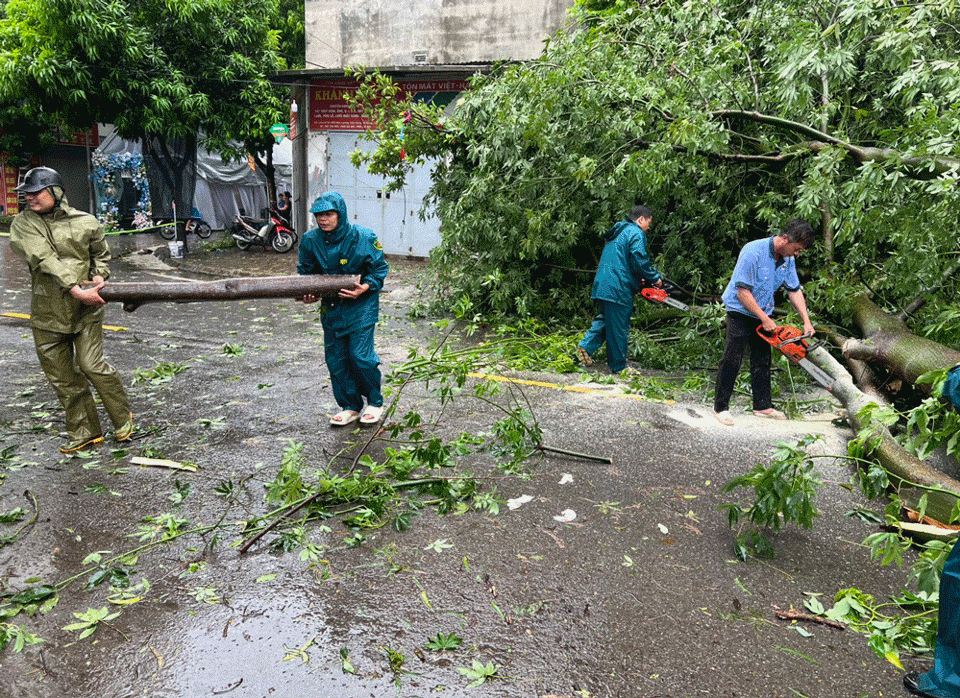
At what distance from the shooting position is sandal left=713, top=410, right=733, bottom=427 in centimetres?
553

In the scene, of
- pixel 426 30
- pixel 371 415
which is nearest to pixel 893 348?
pixel 371 415

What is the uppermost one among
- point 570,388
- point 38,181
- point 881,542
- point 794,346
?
point 38,181

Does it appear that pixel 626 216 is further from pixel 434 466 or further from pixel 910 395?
pixel 434 466

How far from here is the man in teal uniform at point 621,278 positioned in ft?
22.3

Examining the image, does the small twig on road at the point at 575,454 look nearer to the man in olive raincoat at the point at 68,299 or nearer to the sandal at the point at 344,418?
the sandal at the point at 344,418

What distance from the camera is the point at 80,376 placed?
4980 millimetres

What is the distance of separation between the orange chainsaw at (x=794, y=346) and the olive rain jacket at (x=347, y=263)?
2823mm

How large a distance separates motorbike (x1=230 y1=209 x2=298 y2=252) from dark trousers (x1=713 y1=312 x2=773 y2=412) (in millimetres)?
13004

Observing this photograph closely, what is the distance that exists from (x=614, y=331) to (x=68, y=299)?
4354 mm

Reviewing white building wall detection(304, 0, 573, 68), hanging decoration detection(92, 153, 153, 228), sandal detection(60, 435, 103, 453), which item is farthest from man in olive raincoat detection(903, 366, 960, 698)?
hanging decoration detection(92, 153, 153, 228)

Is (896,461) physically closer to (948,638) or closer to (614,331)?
(948,638)

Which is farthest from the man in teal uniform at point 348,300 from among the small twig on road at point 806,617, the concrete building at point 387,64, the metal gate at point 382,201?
the metal gate at point 382,201

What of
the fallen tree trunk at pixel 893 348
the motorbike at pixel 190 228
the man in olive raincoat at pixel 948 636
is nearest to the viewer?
the man in olive raincoat at pixel 948 636

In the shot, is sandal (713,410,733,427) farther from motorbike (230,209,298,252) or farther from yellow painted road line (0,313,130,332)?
motorbike (230,209,298,252)
